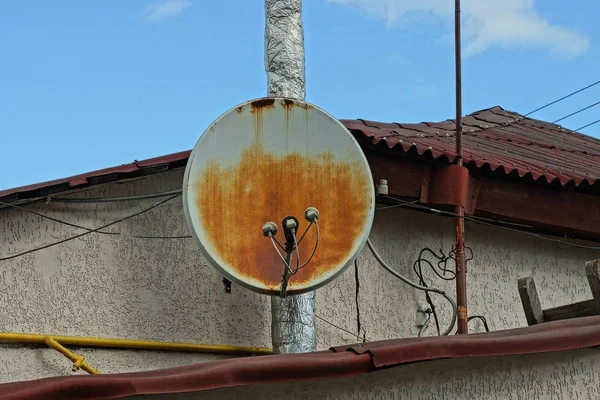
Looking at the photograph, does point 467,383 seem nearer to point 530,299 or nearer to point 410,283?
point 530,299

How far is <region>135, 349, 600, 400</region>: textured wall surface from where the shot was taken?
15.4 feet

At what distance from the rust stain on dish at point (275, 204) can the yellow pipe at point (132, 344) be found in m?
1.21

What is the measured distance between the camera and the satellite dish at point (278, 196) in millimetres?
6172

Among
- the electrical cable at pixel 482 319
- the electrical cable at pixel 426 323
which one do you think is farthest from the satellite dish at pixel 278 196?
the electrical cable at pixel 482 319

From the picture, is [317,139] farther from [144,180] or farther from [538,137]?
[538,137]

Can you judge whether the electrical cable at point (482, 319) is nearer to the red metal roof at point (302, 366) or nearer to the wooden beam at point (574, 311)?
the wooden beam at point (574, 311)

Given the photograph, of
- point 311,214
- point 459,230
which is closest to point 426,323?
point 459,230

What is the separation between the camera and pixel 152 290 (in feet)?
23.8

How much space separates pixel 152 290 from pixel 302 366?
2919 mm

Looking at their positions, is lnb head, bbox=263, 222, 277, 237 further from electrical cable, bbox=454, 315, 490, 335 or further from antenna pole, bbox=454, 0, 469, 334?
electrical cable, bbox=454, 315, 490, 335

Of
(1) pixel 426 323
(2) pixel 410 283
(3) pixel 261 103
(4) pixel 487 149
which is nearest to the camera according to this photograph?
(3) pixel 261 103

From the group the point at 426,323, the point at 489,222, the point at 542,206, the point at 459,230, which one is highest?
the point at 542,206

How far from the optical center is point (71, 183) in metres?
6.96

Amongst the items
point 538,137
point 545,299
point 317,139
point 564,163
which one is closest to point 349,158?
point 317,139
